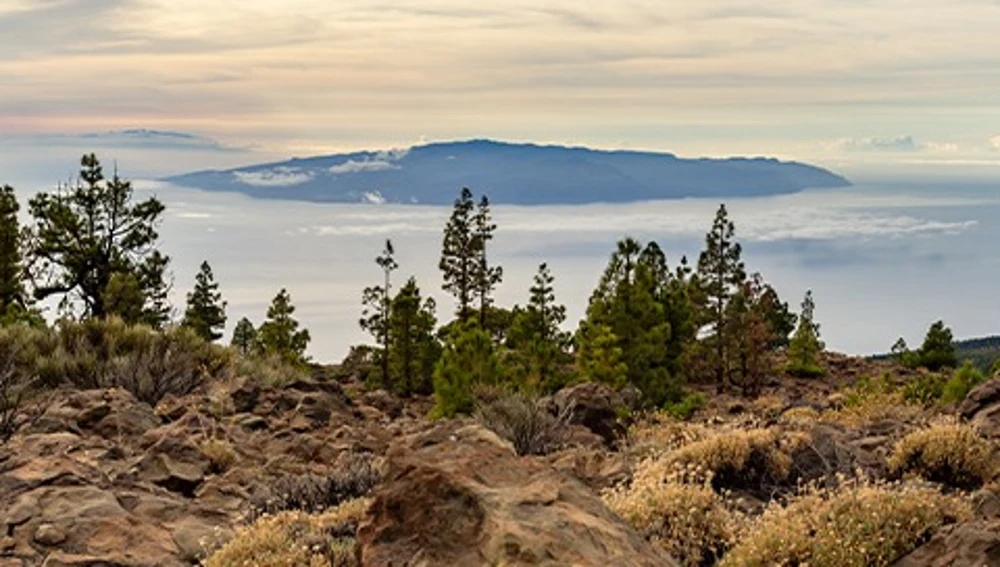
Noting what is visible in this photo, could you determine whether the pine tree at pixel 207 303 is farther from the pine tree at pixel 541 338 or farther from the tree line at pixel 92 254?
the pine tree at pixel 541 338

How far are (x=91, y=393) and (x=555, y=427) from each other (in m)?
7.54

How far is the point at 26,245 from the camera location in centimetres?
4762

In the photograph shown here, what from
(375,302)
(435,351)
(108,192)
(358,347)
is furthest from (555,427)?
(358,347)

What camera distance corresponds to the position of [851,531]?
806cm

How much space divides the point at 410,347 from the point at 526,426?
36444mm

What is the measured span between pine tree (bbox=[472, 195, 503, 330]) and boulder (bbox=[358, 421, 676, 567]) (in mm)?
51939

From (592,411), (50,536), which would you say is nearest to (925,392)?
(592,411)

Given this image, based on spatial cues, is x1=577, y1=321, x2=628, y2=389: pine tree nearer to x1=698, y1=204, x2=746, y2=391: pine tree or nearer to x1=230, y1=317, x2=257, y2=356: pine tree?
x1=698, y1=204, x2=746, y2=391: pine tree

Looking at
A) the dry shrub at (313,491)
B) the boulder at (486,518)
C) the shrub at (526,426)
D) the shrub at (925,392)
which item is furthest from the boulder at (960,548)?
the shrub at (925,392)

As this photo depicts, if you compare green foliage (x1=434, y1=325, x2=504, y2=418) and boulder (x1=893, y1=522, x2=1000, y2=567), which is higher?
boulder (x1=893, y1=522, x2=1000, y2=567)

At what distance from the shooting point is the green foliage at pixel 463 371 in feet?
92.5

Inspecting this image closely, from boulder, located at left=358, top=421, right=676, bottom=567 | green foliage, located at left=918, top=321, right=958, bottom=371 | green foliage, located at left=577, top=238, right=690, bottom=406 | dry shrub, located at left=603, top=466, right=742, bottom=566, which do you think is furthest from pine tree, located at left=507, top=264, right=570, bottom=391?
boulder, located at left=358, top=421, right=676, bottom=567

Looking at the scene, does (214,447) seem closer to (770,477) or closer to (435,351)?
(770,477)

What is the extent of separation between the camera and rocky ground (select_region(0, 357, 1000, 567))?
6.87 meters
